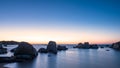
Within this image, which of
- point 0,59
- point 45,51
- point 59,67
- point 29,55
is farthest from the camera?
point 45,51

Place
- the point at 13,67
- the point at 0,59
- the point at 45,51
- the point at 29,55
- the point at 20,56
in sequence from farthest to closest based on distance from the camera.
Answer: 1. the point at 45,51
2. the point at 29,55
3. the point at 20,56
4. the point at 0,59
5. the point at 13,67

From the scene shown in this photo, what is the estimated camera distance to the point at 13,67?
47344mm

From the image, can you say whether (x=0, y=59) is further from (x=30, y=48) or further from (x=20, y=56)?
(x=30, y=48)

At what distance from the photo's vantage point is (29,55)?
7544 cm

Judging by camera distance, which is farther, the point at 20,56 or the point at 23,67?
the point at 20,56

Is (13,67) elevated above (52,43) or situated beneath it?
situated beneath

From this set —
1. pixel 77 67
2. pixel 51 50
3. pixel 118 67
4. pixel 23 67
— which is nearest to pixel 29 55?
pixel 23 67

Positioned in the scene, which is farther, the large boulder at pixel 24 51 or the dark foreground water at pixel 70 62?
the large boulder at pixel 24 51

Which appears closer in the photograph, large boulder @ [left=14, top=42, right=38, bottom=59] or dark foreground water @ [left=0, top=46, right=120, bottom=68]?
dark foreground water @ [left=0, top=46, right=120, bottom=68]

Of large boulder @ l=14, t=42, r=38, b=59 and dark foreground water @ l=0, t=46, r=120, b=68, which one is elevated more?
large boulder @ l=14, t=42, r=38, b=59

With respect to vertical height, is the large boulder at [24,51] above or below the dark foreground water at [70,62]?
above

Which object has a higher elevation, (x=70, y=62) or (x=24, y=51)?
(x=24, y=51)

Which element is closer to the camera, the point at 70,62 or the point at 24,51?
the point at 70,62

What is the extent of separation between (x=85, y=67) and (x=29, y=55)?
33.9m
